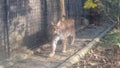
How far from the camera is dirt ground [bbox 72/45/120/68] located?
861cm

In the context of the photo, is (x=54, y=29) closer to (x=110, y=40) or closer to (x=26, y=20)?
(x=26, y=20)

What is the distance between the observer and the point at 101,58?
30.4ft

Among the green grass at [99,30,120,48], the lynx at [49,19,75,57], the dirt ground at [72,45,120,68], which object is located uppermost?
the lynx at [49,19,75,57]

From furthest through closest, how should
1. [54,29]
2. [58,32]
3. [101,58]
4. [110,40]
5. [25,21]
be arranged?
[110,40]
[25,21]
[101,58]
[58,32]
[54,29]

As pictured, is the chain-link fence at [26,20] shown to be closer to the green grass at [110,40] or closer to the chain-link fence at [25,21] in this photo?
the chain-link fence at [25,21]


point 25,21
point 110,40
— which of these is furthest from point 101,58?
point 25,21

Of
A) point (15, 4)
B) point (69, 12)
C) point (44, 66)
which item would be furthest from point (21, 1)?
point (69, 12)

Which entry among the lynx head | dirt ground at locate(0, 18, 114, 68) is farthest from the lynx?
dirt ground at locate(0, 18, 114, 68)

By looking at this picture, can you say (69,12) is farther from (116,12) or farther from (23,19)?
(23,19)

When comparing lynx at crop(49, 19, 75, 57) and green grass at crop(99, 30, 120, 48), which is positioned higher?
lynx at crop(49, 19, 75, 57)

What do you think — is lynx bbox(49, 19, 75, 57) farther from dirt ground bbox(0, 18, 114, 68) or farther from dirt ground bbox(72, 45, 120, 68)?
dirt ground bbox(72, 45, 120, 68)

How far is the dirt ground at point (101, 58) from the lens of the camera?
28.2 feet

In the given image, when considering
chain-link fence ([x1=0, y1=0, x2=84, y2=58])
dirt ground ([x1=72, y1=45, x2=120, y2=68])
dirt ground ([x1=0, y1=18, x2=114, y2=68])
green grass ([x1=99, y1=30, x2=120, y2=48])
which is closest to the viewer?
dirt ground ([x1=0, y1=18, x2=114, y2=68])

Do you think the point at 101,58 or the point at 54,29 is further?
the point at 101,58
